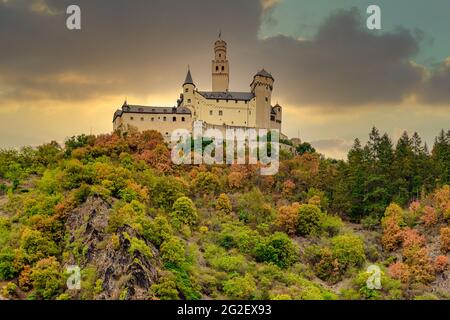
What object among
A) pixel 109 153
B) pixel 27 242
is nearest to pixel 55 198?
pixel 27 242

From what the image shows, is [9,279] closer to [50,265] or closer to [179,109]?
[50,265]

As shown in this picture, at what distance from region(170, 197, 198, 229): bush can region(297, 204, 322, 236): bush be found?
403 inches

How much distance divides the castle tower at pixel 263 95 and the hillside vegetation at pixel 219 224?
869 inches

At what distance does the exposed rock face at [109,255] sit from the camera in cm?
4678

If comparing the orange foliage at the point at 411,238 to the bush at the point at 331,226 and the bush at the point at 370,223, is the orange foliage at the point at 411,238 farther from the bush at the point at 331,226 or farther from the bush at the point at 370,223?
the bush at the point at 331,226

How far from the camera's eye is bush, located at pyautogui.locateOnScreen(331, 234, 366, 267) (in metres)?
56.9

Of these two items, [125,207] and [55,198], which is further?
[55,198]

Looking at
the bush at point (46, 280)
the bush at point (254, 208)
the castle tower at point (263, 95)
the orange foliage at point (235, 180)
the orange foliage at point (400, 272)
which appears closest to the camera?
the bush at point (46, 280)

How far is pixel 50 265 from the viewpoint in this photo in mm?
50125

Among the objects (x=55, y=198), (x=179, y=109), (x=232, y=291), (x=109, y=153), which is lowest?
(x=232, y=291)

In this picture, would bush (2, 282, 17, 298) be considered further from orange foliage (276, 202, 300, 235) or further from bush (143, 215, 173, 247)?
orange foliage (276, 202, 300, 235)

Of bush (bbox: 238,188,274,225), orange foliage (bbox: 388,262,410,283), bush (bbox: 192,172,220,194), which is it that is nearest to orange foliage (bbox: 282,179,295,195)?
bush (bbox: 238,188,274,225)

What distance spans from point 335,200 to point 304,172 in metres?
6.28

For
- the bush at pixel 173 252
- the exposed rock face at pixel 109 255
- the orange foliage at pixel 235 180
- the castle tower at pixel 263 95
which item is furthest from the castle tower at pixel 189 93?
the bush at pixel 173 252
